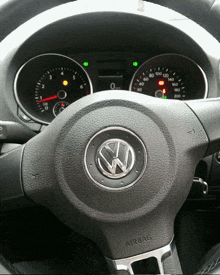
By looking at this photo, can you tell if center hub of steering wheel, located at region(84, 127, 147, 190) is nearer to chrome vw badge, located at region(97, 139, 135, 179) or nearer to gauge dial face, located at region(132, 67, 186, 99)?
chrome vw badge, located at region(97, 139, 135, 179)

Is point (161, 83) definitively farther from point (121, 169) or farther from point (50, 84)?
point (121, 169)

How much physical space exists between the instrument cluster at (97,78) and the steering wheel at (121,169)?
0.91 metres

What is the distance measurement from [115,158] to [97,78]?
1.09 meters

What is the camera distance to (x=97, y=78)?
6.54ft

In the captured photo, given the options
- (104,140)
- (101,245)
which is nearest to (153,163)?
(104,140)

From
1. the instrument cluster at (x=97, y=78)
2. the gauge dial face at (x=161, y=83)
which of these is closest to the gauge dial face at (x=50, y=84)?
the instrument cluster at (x=97, y=78)

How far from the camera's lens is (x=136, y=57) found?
1.98 m

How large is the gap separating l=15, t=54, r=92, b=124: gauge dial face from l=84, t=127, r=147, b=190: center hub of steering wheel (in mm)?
928

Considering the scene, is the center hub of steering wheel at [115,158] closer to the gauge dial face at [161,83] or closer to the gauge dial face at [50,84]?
the gauge dial face at [50,84]

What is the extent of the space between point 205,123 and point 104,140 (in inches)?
9.4

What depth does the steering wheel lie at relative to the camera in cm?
94

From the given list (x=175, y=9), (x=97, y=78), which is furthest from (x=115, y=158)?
(x=97, y=78)

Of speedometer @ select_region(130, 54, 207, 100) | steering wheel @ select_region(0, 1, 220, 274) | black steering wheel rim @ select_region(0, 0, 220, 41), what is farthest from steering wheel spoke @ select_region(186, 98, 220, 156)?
speedometer @ select_region(130, 54, 207, 100)

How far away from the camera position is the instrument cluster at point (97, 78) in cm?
194
